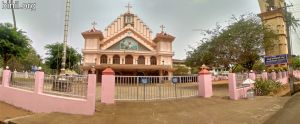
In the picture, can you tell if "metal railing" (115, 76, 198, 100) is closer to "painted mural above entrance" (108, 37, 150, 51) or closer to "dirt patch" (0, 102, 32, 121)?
"dirt patch" (0, 102, 32, 121)

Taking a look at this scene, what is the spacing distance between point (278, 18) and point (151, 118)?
40740mm

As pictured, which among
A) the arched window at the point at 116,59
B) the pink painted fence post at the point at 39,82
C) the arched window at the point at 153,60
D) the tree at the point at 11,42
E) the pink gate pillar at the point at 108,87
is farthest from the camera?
the arched window at the point at 153,60

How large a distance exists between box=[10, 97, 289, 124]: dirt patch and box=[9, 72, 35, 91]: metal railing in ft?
8.60

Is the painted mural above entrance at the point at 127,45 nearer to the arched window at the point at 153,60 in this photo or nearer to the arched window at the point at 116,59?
the arched window at the point at 116,59

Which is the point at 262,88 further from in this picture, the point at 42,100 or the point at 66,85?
the point at 42,100

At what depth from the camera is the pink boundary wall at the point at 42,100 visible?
7.47 metres

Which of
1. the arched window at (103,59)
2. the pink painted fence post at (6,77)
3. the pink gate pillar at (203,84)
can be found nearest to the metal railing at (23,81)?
the pink painted fence post at (6,77)

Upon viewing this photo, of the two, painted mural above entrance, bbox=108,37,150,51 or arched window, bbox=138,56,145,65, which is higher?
painted mural above entrance, bbox=108,37,150,51

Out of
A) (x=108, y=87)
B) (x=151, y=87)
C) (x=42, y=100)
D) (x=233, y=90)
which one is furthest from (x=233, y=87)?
(x=42, y=100)

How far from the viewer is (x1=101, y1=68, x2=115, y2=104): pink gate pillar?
26.1 feet

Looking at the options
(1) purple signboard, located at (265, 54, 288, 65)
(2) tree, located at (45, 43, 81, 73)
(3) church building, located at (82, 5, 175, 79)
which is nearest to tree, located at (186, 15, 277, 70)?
(1) purple signboard, located at (265, 54, 288, 65)

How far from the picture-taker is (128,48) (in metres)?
34.2

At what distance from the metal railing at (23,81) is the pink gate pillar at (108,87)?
11.1ft

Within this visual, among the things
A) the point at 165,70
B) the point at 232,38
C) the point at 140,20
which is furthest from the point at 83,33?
the point at 232,38
